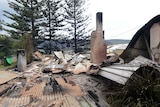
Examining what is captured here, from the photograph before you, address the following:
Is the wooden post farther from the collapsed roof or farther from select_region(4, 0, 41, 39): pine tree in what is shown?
select_region(4, 0, 41, 39): pine tree

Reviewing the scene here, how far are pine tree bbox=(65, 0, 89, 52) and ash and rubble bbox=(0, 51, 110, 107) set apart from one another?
1335 centimetres

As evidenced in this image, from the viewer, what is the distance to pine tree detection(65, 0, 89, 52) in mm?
19531

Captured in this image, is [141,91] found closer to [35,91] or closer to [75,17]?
[35,91]

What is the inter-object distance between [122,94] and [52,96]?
→ 1551 mm

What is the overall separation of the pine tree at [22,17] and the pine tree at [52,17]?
925 millimetres

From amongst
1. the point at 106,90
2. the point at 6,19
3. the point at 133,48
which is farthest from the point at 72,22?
the point at 106,90

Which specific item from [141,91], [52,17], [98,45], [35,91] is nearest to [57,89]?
[35,91]

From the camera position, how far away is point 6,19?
60.9ft

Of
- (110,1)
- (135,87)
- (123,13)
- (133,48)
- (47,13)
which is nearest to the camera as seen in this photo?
(135,87)

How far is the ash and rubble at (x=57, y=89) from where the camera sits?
376cm

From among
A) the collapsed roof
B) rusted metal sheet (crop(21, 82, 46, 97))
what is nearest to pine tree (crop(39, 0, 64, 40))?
the collapsed roof

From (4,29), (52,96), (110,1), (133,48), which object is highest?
(110,1)

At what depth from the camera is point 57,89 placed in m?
4.64

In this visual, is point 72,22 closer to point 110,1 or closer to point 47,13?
point 47,13
